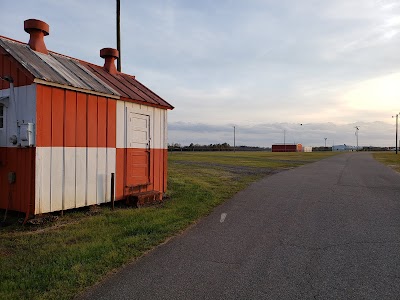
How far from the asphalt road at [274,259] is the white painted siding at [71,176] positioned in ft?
10.2

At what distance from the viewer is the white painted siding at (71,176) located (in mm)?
7684

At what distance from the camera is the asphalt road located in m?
4.24

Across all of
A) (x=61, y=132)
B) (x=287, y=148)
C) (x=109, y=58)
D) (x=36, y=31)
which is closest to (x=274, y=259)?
(x=61, y=132)

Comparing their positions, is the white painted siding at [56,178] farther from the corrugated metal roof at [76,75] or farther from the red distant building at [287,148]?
the red distant building at [287,148]

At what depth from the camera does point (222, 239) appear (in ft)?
21.7

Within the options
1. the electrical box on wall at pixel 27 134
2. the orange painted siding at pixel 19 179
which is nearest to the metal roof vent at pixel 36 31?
the electrical box on wall at pixel 27 134

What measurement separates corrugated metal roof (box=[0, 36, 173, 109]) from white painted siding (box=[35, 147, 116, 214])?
1.65 m

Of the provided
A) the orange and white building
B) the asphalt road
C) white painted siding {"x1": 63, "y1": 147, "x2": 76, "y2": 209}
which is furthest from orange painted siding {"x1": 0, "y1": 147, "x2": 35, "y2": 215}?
the asphalt road

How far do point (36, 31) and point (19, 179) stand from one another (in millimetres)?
4137

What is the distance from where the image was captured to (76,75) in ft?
30.5

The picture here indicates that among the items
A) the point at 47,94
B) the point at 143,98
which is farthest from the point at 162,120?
the point at 47,94

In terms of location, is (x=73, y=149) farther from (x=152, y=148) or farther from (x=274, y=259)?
(x=274, y=259)

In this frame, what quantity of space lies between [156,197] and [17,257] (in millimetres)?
5490

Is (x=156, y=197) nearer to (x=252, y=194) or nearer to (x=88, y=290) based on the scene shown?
(x=252, y=194)
